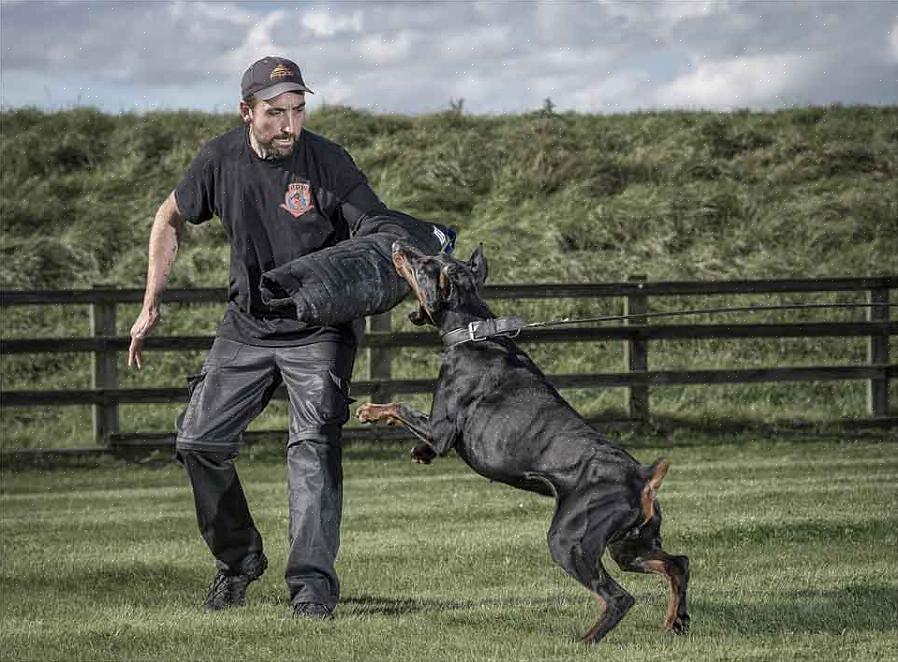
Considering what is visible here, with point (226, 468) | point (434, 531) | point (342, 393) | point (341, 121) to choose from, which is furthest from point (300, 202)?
point (341, 121)

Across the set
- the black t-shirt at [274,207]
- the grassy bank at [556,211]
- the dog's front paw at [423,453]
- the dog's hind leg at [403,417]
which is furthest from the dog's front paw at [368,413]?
the grassy bank at [556,211]

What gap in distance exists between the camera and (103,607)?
19.4 ft

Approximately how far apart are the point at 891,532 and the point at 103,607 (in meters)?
4.25

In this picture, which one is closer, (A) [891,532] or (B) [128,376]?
(A) [891,532]

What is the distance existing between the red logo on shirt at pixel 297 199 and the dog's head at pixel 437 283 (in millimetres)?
488

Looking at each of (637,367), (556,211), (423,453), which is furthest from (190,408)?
(556,211)

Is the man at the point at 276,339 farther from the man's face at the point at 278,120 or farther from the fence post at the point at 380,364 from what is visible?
the fence post at the point at 380,364

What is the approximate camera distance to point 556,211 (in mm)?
17953

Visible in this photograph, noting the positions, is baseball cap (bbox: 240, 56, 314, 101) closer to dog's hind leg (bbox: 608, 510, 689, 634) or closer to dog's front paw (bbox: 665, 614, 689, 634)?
dog's hind leg (bbox: 608, 510, 689, 634)

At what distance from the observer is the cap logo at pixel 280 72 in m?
5.39

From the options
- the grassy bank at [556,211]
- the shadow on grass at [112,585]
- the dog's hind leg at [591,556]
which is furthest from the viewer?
the grassy bank at [556,211]

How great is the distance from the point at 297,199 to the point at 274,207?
10cm

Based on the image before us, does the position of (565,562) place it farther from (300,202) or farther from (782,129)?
(782,129)

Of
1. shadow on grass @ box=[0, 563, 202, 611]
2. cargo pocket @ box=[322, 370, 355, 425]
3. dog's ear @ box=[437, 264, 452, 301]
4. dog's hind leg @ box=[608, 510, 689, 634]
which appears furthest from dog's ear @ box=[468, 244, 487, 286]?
shadow on grass @ box=[0, 563, 202, 611]
